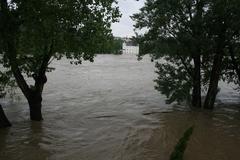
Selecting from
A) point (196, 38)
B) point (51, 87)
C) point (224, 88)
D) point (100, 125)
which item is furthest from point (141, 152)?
point (224, 88)

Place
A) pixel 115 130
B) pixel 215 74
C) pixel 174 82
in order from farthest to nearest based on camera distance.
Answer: pixel 215 74, pixel 174 82, pixel 115 130

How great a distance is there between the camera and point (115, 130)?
44.7 feet

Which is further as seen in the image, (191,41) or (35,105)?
(191,41)

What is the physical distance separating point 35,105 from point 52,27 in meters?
4.99

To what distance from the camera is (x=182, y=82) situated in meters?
16.4

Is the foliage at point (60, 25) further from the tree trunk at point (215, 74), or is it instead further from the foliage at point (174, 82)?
the tree trunk at point (215, 74)

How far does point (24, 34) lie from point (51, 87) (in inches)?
581

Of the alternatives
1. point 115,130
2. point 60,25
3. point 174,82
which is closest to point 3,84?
point 60,25

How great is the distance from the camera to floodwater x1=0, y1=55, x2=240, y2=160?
35.9 ft

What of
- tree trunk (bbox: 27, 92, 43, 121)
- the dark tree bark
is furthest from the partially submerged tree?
the dark tree bark

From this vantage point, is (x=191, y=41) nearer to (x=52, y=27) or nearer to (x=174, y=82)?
(x=174, y=82)

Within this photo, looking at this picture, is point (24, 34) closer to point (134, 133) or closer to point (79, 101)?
point (134, 133)

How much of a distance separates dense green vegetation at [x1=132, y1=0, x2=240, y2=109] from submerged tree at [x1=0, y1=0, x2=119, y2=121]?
4.28m

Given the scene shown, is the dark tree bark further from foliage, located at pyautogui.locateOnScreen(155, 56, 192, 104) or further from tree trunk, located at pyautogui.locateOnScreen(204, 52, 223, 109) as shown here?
foliage, located at pyautogui.locateOnScreen(155, 56, 192, 104)
